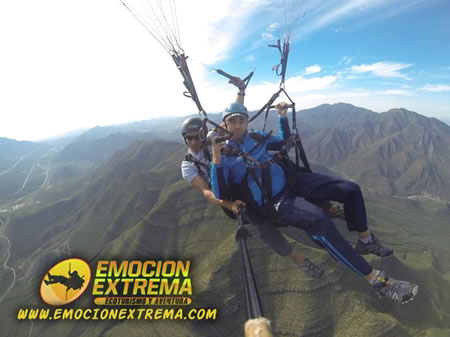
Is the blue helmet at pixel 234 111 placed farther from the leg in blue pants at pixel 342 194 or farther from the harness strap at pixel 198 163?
the leg in blue pants at pixel 342 194

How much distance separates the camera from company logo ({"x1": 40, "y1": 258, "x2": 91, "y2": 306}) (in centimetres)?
3173

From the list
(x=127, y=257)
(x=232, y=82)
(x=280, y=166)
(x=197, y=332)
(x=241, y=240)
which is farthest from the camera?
(x=127, y=257)

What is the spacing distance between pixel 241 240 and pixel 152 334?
2440 inches

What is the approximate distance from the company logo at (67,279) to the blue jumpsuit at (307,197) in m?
25.7

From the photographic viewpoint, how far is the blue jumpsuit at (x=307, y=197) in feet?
16.7

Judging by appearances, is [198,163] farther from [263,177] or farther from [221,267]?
[221,267]

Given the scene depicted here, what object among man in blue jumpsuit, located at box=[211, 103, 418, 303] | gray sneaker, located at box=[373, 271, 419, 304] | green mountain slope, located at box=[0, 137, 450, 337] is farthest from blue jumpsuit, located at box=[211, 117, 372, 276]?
green mountain slope, located at box=[0, 137, 450, 337]

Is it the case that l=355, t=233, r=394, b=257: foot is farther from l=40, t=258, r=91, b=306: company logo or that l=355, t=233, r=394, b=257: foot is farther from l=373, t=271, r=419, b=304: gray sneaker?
l=40, t=258, r=91, b=306: company logo

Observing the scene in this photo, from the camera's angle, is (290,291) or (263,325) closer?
(263,325)

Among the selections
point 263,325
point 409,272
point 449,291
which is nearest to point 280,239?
point 263,325

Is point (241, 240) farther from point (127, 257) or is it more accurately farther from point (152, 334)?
point (127, 257)

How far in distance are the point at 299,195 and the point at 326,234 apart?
1411 mm

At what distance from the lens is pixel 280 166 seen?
6.18 m

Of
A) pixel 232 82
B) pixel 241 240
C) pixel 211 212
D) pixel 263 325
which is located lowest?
pixel 211 212
